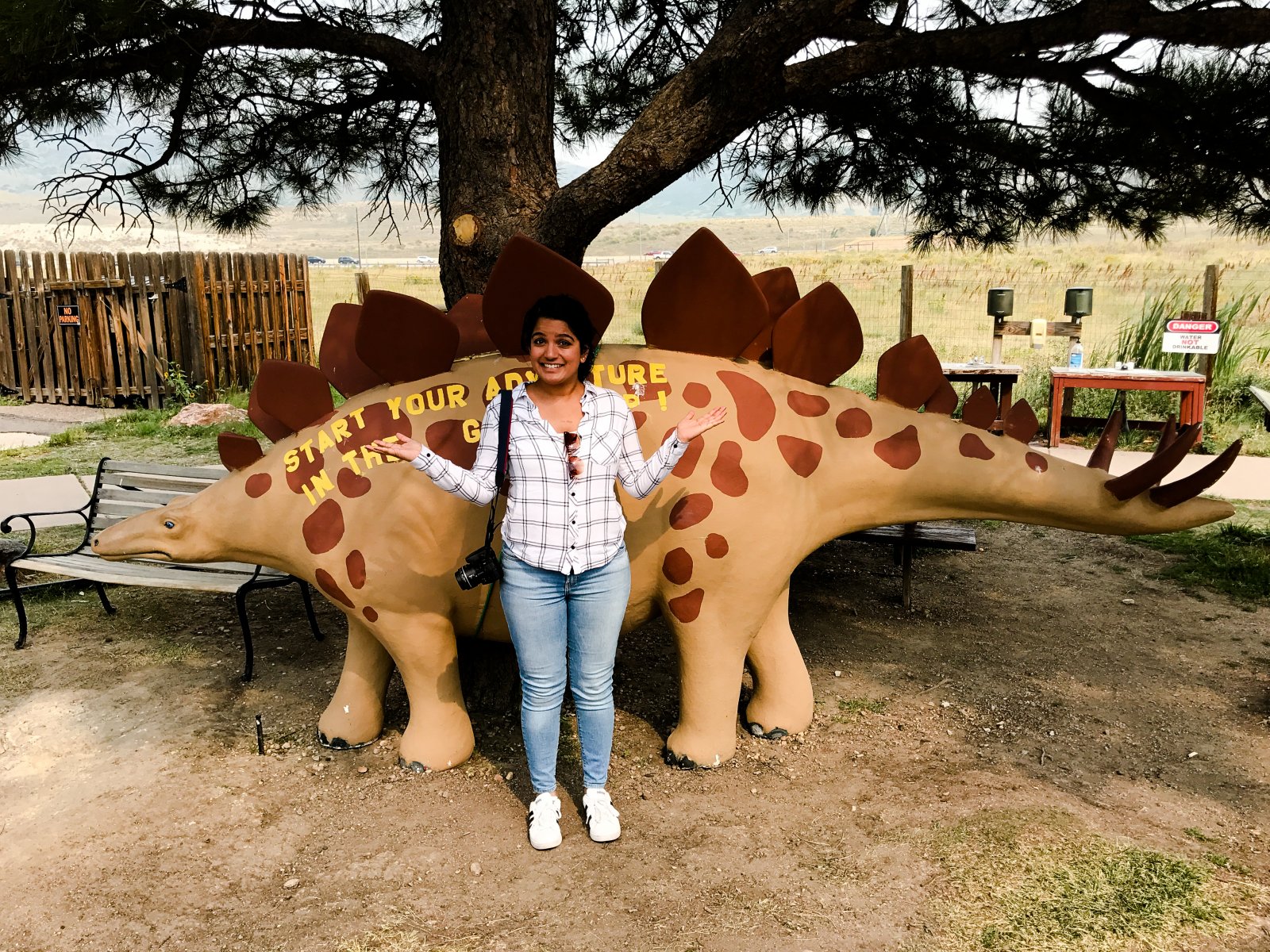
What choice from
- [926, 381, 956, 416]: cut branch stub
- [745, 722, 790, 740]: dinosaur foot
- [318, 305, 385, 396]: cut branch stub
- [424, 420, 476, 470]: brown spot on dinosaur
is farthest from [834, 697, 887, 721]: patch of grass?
[318, 305, 385, 396]: cut branch stub

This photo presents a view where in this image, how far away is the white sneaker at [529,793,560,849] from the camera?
8.15ft

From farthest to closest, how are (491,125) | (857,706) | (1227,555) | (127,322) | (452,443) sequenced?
(127,322) → (1227,555) → (491,125) → (857,706) → (452,443)

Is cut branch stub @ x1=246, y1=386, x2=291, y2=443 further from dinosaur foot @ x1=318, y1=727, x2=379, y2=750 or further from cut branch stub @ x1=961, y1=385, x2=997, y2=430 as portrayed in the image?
cut branch stub @ x1=961, y1=385, x2=997, y2=430

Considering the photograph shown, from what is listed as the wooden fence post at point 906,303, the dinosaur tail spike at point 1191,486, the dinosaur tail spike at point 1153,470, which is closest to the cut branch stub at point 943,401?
the dinosaur tail spike at point 1153,470

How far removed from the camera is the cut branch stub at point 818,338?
9.18 ft

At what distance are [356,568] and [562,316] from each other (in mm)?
979

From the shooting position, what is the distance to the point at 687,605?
9.05 ft

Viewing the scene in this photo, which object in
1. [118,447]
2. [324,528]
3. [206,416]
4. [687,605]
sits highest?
[324,528]

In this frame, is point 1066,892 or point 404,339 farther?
point 404,339

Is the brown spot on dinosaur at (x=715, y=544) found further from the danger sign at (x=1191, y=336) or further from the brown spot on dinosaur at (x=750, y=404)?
the danger sign at (x=1191, y=336)

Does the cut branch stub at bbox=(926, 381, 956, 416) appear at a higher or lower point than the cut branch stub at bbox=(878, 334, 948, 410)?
lower

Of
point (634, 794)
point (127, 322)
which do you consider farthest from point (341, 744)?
point (127, 322)

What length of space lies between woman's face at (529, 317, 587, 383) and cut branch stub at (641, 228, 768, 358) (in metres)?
0.42

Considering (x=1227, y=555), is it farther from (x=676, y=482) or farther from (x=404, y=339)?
(x=404, y=339)
